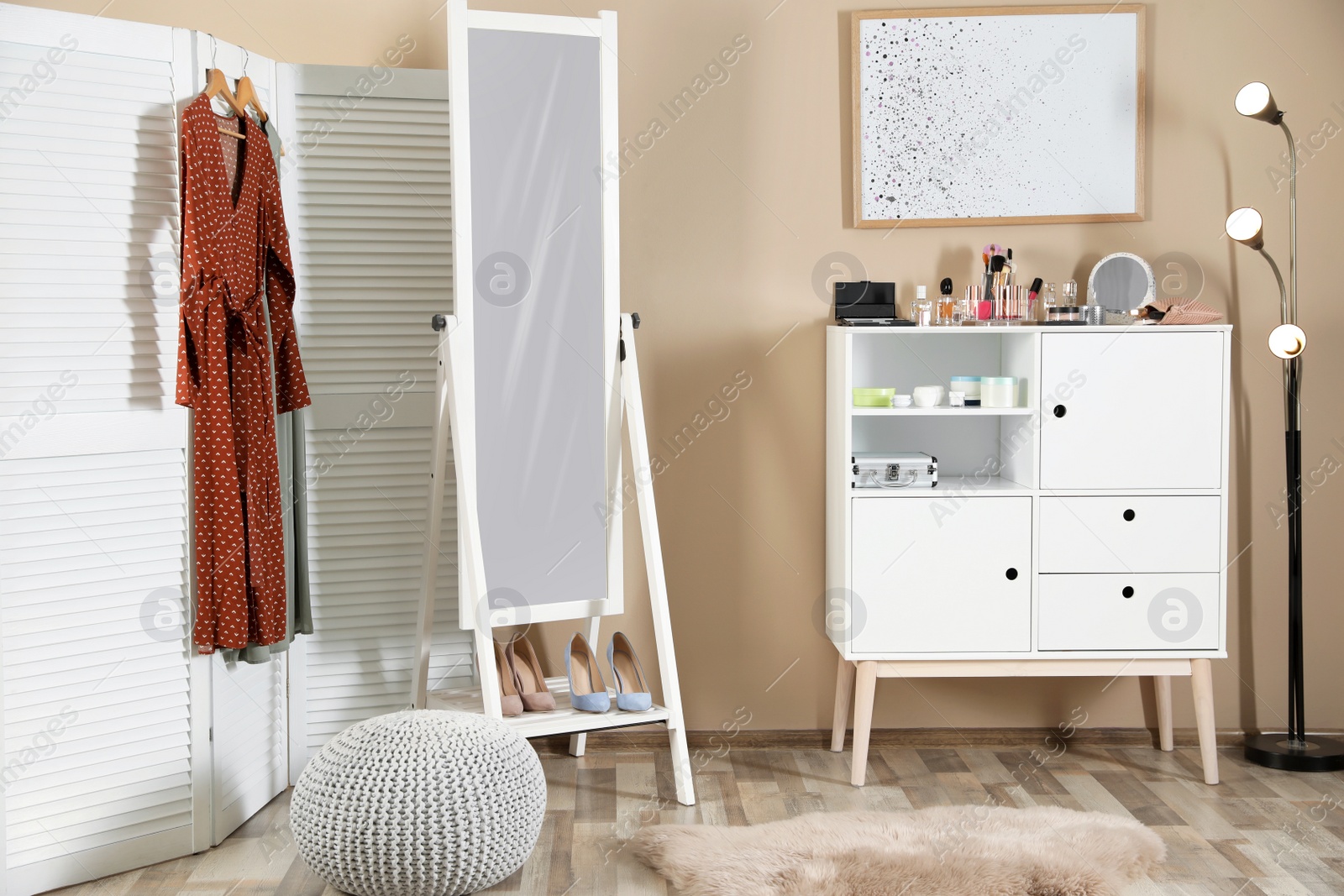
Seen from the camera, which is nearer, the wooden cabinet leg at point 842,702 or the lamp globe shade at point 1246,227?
the lamp globe shade at point 1246,227

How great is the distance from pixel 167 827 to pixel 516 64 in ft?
6.01

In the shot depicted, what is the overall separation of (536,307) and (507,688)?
0.90 meters

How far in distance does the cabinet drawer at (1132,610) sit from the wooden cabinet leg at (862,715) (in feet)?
1.43

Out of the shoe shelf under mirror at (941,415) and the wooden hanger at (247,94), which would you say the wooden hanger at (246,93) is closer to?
the wooden hanger at (247,94)

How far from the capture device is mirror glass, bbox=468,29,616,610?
7.54 ft

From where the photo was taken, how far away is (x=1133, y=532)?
2.50m

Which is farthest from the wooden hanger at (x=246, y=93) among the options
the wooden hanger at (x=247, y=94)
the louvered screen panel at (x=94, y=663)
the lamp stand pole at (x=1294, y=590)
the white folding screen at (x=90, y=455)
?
the lamp stand pole at (x=1294, y=590)

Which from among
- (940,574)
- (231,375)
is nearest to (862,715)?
(940,574)

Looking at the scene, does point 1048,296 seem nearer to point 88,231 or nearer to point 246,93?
point 246,93

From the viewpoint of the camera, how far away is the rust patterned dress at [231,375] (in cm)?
209

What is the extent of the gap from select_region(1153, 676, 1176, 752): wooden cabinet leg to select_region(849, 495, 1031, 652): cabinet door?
522 millimetres

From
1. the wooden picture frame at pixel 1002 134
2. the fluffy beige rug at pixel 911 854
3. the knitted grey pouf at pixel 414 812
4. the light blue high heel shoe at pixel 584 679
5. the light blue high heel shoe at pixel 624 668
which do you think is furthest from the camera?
the wooden picture frame at pixel 1002 134

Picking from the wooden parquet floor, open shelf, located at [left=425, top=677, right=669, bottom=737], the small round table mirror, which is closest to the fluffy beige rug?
the wooden parquet floor

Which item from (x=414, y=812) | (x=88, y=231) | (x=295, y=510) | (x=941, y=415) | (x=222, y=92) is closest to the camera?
(x=414, y=812)
